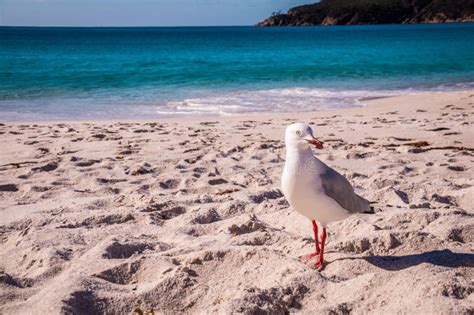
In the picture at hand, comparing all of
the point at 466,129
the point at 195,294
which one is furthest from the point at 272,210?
the point at 466,129

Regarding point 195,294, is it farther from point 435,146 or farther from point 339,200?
point 435,146

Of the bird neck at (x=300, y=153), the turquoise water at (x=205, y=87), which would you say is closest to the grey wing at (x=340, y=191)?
the bird neck at (x=300, y=153)

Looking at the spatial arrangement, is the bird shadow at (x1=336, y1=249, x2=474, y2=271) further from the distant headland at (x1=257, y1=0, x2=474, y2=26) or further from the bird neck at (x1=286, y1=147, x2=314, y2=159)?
the distant headland at (x1=257, y1=0, x2=474, y2=26)

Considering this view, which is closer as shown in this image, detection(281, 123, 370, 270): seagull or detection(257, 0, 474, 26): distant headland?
detection(281, 123, 370, 270): seagull

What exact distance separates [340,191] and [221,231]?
1.11m

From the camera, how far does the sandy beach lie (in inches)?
109

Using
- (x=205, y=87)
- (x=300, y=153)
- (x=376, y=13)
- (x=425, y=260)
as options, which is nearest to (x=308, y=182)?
(x=300, y=153)

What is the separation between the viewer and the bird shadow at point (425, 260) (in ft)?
10.1

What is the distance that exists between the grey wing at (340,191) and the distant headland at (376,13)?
12964 centimetres

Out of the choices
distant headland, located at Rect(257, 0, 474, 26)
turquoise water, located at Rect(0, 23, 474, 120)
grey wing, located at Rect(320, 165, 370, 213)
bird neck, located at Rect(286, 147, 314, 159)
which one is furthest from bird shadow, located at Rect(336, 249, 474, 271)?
distant headland, located at Rect(257, 0, 474, 26)

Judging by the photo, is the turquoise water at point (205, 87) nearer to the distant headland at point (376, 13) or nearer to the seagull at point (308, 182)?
the seagull at point (308, 182)

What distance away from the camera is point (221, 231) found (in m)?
3.83

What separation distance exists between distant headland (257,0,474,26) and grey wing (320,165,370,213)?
129640 mm

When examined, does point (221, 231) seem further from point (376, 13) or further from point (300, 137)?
point (376, 13)
